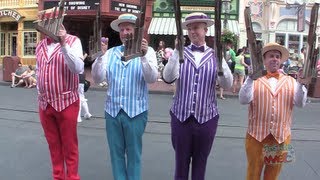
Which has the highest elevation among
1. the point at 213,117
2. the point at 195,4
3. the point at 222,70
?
the point at 195,4

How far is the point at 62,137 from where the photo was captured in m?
4.54

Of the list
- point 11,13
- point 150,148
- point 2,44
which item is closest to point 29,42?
point 11,13

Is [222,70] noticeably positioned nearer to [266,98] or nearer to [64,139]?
[266,98]

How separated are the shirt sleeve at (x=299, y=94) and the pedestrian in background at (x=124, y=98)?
1.19 m

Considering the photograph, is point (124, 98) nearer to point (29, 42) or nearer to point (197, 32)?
point (197, 32)

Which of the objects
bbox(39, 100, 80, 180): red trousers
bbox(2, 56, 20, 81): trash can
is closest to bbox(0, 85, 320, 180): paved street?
bbox(39, 100, 80, 180): red trousers

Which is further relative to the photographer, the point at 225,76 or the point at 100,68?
the point at 100,68

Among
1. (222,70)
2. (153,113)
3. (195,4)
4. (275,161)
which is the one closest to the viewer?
(222,70)

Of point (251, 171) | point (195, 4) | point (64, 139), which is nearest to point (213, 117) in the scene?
point (251, 171)

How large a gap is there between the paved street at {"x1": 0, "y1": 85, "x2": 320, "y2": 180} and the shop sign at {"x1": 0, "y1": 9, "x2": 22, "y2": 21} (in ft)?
58.3

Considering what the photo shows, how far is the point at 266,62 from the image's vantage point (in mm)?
4039

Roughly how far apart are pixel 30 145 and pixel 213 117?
3.79 meters

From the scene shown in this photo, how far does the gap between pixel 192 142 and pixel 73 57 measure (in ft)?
4.20

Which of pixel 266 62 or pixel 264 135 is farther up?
pixel 266 62
